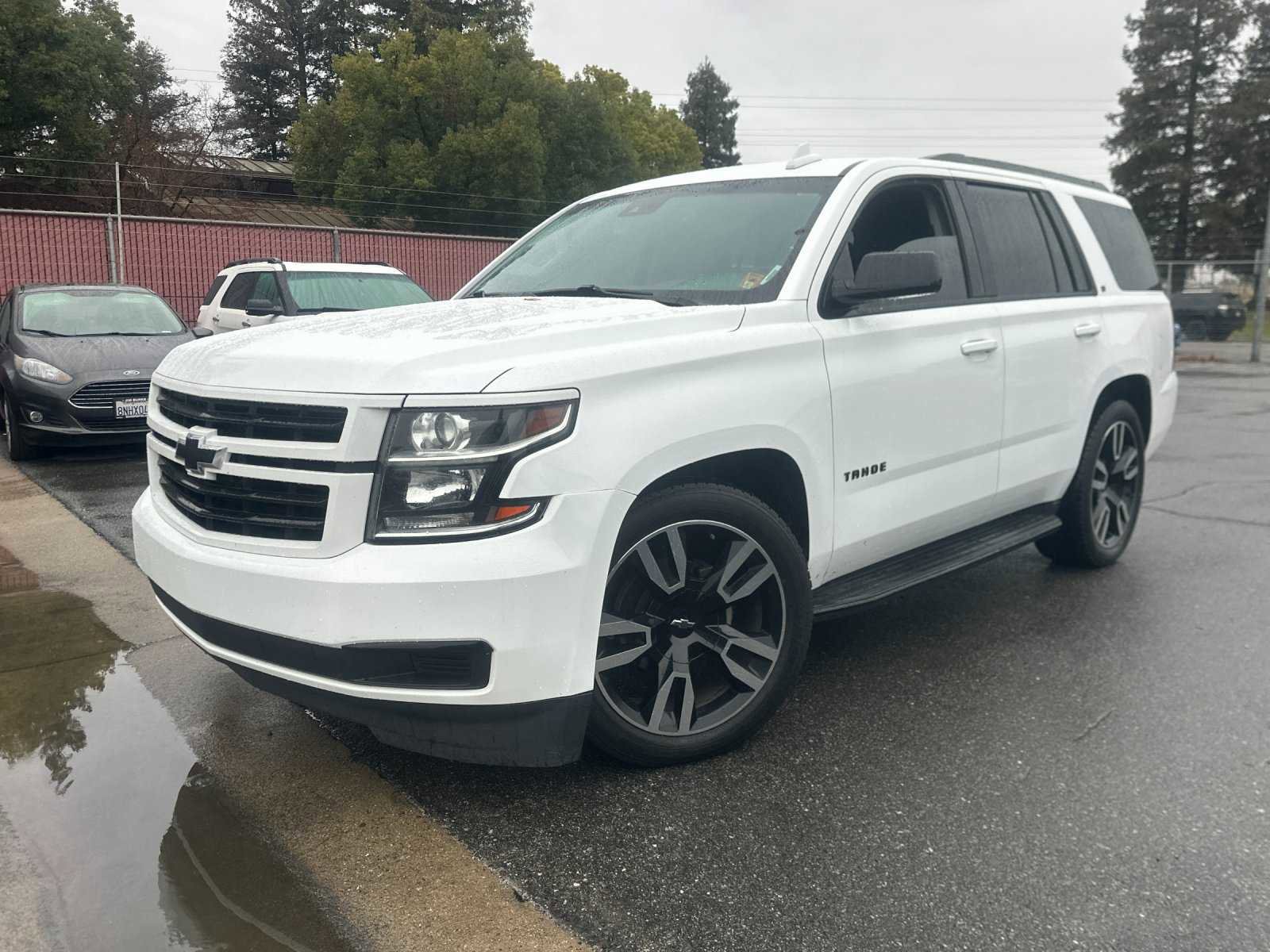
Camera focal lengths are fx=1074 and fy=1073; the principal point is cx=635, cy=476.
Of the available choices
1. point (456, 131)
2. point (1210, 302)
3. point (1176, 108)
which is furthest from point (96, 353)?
point (1176, 108)

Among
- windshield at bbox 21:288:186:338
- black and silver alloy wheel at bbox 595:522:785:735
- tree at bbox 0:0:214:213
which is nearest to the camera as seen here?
black and silver alloy wheel at bbox 595:522:785:735

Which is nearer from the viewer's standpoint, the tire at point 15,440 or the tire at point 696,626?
the tire at point 696,626

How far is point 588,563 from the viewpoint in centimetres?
271

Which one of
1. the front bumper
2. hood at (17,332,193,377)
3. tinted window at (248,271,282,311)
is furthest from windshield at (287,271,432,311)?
the front bumper

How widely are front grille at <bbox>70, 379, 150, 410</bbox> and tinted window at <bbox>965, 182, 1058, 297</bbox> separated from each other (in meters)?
6.58

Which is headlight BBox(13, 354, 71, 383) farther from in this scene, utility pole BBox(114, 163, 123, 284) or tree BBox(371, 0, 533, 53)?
tree BBox(371, 0, 533, 53)

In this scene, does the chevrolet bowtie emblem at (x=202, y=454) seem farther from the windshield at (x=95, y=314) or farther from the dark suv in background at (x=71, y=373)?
the windshield at (x=95, y=314)

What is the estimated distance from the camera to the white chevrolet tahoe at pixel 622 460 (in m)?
2.62

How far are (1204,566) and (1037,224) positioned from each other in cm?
212

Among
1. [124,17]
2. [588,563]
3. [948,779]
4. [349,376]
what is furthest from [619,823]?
[124,17]

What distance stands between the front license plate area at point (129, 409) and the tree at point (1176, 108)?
4597 centimetres

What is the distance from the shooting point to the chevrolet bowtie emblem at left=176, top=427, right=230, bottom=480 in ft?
9.42

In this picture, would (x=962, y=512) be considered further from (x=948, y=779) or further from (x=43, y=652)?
(x=43, y=652)

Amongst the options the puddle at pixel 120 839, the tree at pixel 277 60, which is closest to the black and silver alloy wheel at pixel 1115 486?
the puddle at pixel 120 839
